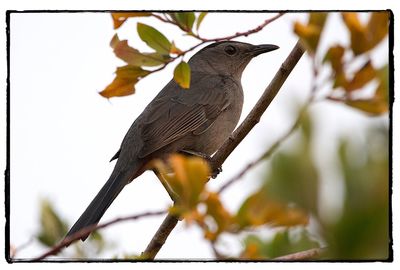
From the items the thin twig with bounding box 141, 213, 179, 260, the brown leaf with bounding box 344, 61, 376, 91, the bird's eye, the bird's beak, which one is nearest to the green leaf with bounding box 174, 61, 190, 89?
the brown leaf with bounding box 344, 61, 376, 91

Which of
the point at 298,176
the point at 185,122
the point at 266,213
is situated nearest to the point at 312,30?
the point at 298,176

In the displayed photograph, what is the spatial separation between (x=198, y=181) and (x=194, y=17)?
94cm

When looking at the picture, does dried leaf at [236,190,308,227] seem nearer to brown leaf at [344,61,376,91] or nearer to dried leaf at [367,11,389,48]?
brown leaf at [344,61,376,91]

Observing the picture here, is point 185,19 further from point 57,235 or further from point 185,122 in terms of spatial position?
point 185,122

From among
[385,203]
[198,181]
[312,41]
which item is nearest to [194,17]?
[312,41]

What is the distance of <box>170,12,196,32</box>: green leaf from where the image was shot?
8.73 ft

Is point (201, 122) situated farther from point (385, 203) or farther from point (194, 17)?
point (385, 203)

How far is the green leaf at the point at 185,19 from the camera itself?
8.73 ft

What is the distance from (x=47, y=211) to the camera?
3051 millimetres

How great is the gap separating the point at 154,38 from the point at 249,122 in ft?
3.36

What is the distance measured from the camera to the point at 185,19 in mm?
2680

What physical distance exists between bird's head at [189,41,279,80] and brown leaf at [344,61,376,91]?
3.18m

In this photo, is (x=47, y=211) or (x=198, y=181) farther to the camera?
(x=47, y=211)

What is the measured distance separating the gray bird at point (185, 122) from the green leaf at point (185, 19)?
1.55 meters
